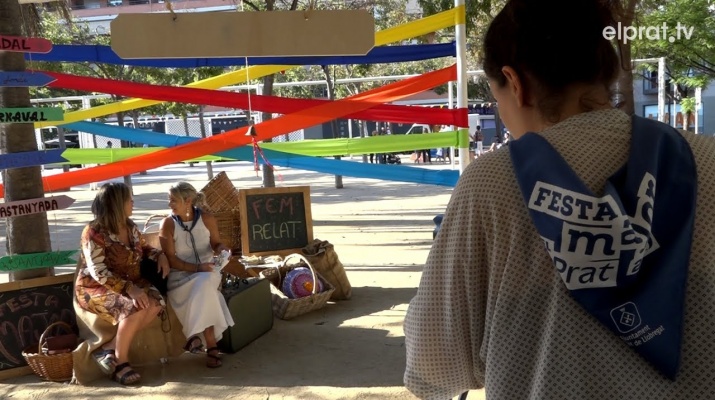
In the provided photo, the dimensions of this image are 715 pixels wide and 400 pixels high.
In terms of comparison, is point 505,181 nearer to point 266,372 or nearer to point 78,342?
point 266,372

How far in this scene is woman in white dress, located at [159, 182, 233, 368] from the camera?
15.1 feet

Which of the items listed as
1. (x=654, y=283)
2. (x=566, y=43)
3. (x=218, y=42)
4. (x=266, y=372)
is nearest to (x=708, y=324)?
(x=654, y=283)

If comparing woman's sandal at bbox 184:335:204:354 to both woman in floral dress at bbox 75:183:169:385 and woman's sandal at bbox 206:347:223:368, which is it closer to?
woman's sandal at bbox 206:347:223:368

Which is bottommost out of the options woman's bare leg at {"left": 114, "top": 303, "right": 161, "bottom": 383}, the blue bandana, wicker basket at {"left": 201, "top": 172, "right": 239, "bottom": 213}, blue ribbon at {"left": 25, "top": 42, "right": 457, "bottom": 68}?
woman's bare leg at {"left": 114, "top": 303, "right": 161, "bottom": 383}

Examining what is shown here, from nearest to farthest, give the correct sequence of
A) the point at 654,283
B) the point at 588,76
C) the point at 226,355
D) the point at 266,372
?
the point at 654,283 → the point at 588,76 → the point at 266,372 → the point at 226,355

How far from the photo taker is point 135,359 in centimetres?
469

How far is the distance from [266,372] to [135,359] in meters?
0.90

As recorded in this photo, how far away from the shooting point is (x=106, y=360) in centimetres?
438

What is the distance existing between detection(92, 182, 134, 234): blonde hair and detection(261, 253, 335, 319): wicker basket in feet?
5.48

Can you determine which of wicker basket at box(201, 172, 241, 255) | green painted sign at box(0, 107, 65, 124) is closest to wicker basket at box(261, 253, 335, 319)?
wicker basket at box(201, 172, 241, 255)

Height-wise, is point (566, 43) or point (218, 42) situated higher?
point (218, 42)

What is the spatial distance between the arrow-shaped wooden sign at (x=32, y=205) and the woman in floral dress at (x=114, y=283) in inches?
15.1

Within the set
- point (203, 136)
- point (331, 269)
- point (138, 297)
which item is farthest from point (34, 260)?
point (203, 136)

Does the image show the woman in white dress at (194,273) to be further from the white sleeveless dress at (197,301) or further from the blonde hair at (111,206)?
the blonde hair at (111,206)
